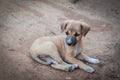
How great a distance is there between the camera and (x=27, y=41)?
21.4ft

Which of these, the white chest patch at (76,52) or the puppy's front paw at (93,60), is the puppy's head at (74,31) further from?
the puppy's front paw at (93,60)

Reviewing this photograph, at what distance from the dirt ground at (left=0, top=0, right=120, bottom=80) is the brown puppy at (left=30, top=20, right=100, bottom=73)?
0.12m

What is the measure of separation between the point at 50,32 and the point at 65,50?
160 centimetres

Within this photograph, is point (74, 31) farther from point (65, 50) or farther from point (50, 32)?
point (50, 32)

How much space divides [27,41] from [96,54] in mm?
1550

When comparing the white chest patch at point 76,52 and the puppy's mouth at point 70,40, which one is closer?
the puppy's mouth at point 70,40

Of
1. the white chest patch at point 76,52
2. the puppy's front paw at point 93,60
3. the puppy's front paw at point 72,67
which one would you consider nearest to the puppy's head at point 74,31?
the white chest patch at point 76,52

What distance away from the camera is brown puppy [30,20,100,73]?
5395 millimetres

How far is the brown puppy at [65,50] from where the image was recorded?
5.39m

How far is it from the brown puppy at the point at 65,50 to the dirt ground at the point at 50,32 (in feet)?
0.39

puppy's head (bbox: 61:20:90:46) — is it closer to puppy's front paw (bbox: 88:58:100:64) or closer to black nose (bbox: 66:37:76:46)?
black nose (bbox: 66:37:76:46)

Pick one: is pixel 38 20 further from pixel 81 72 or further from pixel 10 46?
pixel 81 72

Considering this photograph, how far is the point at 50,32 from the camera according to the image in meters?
7.20

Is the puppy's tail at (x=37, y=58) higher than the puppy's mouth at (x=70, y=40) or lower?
lower
